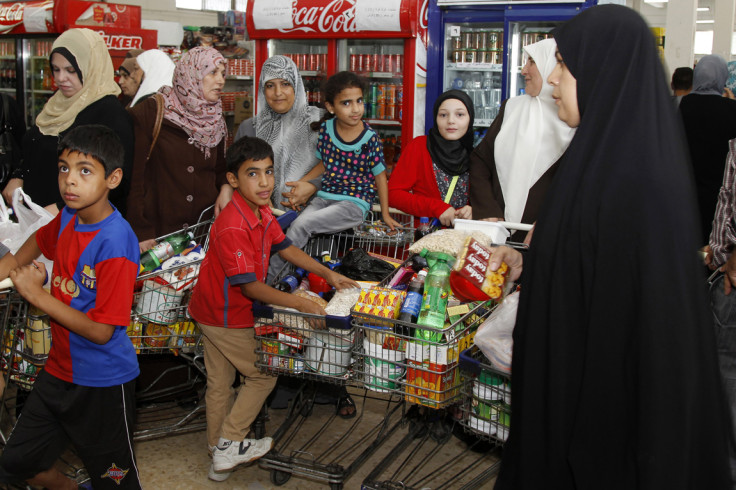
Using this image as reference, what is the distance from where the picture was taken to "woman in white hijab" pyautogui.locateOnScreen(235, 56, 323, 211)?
3.89 metres

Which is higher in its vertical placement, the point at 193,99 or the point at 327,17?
the point at 327,17

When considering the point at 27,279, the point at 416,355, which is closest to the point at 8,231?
the point at 27,279

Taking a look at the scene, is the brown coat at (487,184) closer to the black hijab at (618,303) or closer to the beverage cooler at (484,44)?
the black hijab at (618,303)

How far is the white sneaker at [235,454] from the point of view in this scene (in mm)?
2998

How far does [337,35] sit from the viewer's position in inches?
247

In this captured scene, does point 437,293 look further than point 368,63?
No

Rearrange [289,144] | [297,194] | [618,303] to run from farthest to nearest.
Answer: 1. [289,144]
2. [297,194]
3. [618,303]

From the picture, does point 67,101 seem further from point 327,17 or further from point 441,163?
point 327,17

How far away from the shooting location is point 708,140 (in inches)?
175

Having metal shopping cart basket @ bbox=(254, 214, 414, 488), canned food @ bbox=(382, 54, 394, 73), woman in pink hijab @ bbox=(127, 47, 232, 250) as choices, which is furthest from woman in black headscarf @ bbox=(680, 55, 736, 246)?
woman in pink hijab @ bbox=(127, 47, 232, 250)

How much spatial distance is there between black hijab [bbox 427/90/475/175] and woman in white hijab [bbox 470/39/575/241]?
0.83 feet

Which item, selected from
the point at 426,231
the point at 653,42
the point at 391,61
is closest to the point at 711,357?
the point at 653,42

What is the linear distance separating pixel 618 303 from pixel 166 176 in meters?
2.65

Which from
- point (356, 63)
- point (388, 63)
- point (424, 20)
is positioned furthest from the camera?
point (356, 63)
